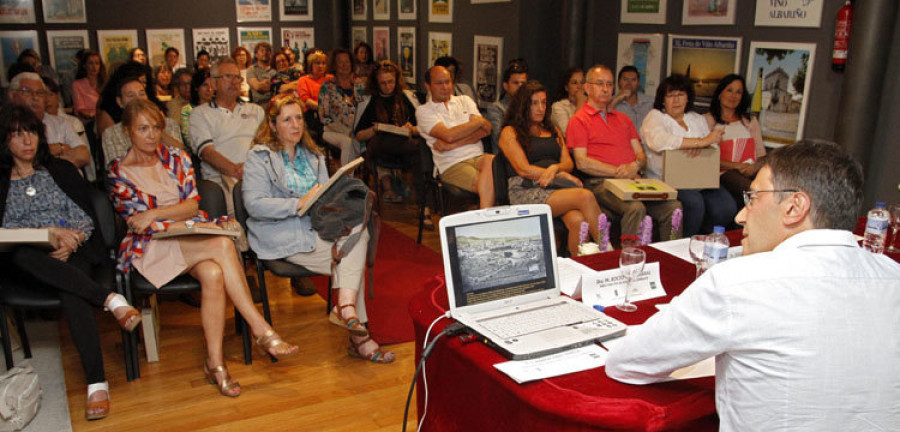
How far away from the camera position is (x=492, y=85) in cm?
788

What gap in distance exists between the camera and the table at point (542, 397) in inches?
68.8

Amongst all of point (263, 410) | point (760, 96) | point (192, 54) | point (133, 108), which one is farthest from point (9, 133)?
point (192, 54)

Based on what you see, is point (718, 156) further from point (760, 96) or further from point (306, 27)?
point (306, 27)

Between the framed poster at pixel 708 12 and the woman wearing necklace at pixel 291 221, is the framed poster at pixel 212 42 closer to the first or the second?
the framed poster at pixel 708 12

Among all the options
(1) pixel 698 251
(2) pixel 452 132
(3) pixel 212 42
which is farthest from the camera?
(3) pixel 212 42

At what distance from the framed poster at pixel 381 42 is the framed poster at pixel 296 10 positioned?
1.50 metres

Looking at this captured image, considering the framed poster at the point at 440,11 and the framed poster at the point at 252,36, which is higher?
the framed poster at the point at 440,11

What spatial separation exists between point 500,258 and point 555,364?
16.5 inches

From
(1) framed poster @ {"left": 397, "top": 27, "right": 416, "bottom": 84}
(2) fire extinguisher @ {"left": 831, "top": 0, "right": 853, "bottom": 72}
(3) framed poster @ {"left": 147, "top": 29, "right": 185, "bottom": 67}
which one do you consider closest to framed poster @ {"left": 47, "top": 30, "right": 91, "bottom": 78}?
(3) framed poster @ {"left": 147, "top": 29, "right": 185, "bottom": 67}

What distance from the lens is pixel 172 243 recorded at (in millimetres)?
3605

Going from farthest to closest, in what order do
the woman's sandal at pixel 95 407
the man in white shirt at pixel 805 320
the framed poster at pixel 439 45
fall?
the framed poster at pixel 439 45
the woman's sandal at pixel 95 407
the man in white shirt at pixel 805 320

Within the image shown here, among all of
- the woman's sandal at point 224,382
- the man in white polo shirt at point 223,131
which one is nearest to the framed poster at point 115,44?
the man in white polo shirt at point 223,131

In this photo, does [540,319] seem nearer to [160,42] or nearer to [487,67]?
[487,67]

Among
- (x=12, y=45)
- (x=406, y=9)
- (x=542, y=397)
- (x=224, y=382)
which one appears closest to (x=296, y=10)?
(x=406, y=9)
